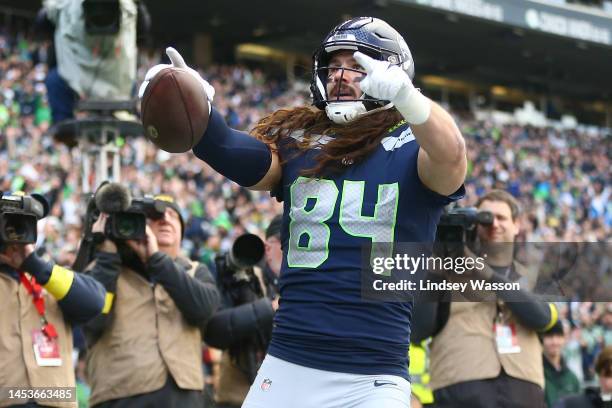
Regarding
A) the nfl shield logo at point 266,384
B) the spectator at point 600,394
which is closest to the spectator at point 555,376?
the spectator at point 600,394

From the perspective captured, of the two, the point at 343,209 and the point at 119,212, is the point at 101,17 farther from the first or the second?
the point at 343,209

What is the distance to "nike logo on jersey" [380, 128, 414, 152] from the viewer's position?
3131 millimetres

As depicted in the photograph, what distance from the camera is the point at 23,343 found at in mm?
4605

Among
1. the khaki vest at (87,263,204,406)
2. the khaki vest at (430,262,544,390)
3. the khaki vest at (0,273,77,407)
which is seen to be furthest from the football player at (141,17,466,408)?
the khaki vest at (430,262,544,390)

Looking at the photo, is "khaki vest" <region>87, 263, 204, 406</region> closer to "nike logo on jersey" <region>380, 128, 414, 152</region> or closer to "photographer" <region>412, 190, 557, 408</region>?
"photographer" <region>412, 190, 557, 408</region>

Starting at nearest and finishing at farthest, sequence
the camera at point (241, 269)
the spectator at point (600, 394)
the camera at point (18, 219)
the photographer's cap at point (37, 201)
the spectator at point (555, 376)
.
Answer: the camera at point (18, 219) → the photographer's cap at point (37, 201) → the camera at point (241, 269) → the spectator at point (600, 394) → the spectator at point (555, 376)

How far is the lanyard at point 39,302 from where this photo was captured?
4.69m

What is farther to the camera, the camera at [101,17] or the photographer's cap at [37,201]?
the camera at [101,17]

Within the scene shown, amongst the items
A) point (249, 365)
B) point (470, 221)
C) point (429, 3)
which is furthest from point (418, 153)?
point (429, 3)

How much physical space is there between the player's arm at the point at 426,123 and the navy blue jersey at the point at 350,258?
116mm

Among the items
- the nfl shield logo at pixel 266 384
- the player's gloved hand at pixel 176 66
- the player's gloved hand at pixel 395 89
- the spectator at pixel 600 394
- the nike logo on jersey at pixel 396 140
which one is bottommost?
the spectator at pixel 600 394

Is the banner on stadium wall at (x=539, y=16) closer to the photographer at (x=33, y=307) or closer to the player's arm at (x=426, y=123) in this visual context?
the photographer at (x=33, y=307)

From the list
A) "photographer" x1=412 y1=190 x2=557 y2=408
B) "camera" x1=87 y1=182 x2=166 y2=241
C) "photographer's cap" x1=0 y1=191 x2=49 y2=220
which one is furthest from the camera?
"photographer" x1=412 y1=190 x2=557 y2=408

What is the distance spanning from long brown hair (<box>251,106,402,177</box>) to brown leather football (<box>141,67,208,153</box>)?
13.5 inches
